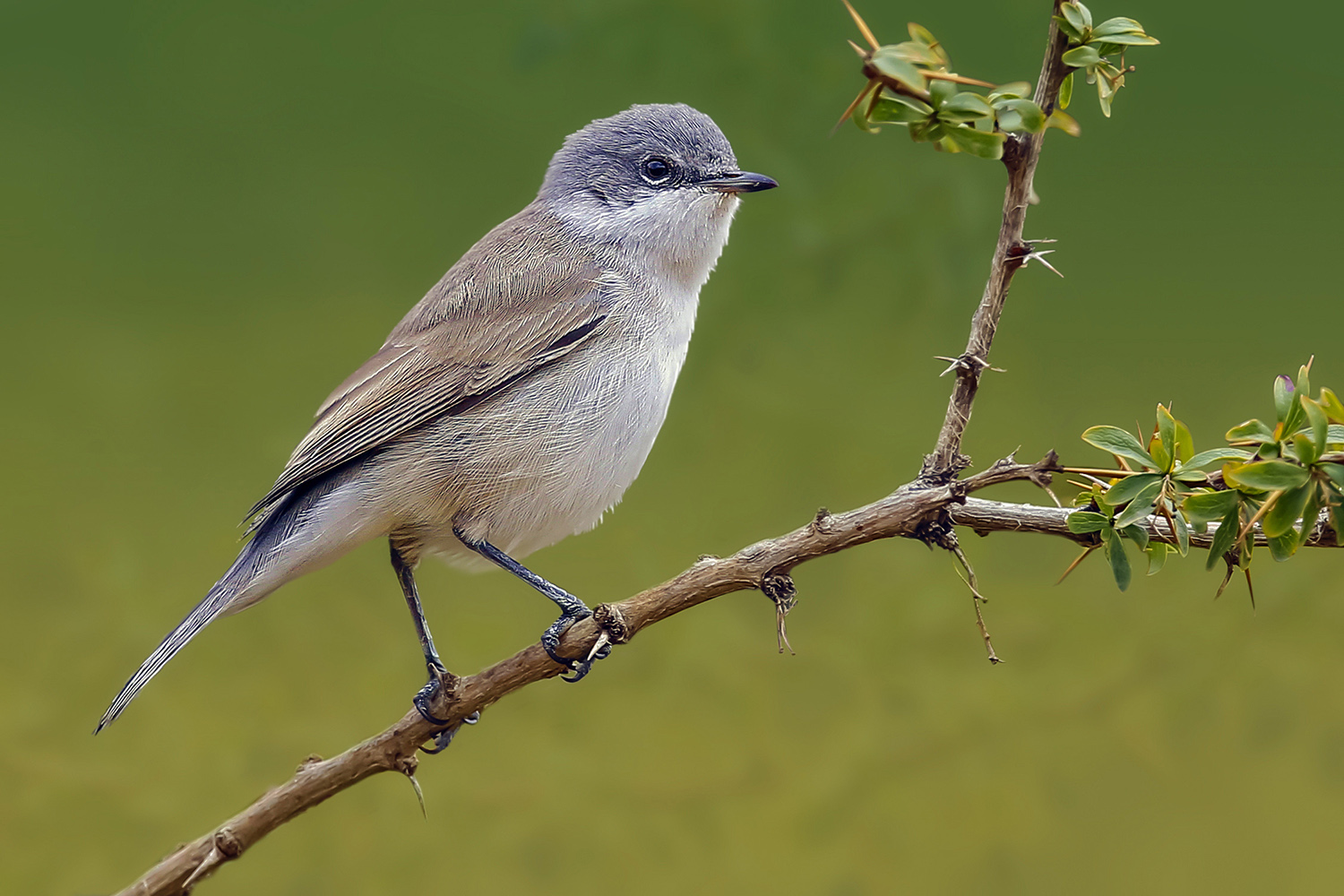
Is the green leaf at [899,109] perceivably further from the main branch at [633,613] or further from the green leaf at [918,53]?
the main branch at [633,613]

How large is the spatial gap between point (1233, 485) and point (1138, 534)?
0.14 m

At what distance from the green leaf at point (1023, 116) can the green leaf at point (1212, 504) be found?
1.53 ft

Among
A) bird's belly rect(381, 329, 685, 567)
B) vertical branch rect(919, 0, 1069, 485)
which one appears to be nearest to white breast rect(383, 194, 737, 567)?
bird's belly rect(381, 329, 685, 567)

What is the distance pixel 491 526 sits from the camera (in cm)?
227

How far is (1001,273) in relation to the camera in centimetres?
153

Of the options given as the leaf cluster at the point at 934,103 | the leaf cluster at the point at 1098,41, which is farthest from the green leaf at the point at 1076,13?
the leaf cluster at the point at 934,103

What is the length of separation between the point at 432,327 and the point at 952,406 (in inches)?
49.0

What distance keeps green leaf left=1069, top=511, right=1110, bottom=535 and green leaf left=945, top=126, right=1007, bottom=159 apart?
48 centimetres

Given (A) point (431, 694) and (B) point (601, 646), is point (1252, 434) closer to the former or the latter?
(B) point (601, 646)

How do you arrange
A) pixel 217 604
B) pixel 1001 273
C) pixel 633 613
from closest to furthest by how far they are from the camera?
pixel 1001 273
pixel 633 613
pixel 217 604

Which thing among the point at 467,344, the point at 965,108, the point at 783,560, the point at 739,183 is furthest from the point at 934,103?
the point at 467,344

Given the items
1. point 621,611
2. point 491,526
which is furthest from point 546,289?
point 621,611

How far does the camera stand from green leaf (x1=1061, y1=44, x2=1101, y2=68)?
133 cm

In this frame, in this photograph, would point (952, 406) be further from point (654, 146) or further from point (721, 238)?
point (654, 146)
